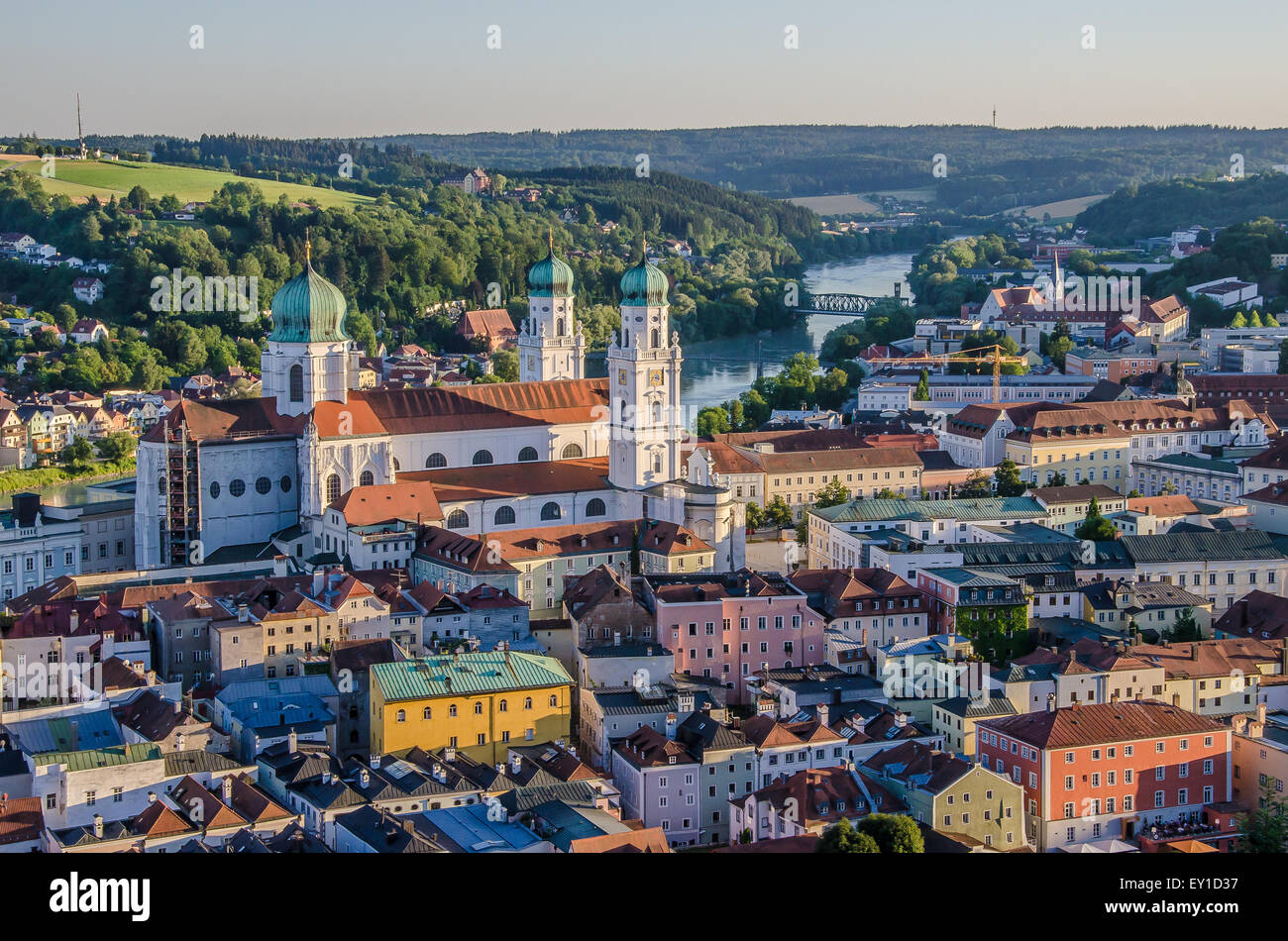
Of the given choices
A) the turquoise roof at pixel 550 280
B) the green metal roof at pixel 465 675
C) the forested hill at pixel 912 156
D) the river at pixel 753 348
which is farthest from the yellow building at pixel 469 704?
the forested hill at pixel 912 156

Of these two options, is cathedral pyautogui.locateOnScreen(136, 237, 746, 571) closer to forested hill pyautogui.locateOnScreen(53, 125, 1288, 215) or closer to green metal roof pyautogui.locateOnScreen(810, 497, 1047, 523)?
green metal roof pyautogui.locateOnScreen(810, 497, 1047, 523)

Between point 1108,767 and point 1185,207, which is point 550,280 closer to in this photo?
point 1108,767

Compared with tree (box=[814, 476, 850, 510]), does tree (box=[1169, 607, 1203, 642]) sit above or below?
below

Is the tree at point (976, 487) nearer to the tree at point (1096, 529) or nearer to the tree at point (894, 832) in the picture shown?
the tree at point (1096, 529)

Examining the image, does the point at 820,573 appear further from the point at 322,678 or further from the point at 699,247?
the point at 699,247

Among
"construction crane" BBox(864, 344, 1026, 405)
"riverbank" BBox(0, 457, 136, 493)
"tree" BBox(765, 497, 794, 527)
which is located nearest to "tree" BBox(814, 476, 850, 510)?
"tree" BBox(765, 497, 794, 527)

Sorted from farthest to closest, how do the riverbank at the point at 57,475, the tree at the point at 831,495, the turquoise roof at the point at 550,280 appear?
the riverbank at the point at 57,475 → the turquoise roof at the point at 550,280 → the tree at the point at 831,495
